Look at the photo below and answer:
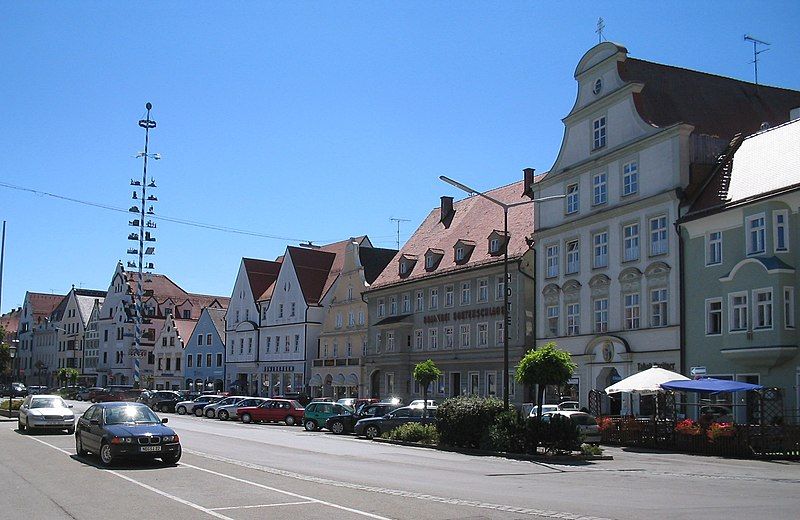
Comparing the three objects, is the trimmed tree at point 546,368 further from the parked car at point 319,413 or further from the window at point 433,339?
the window at point 433,339

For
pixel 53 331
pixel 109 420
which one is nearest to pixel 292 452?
pixel 109 420

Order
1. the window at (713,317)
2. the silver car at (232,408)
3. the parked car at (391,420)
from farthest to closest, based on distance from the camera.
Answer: the silver car at (232,408) → the window at (713,317) → the parked car at (391,420)

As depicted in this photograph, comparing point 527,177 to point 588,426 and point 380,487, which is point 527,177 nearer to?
point 588,426

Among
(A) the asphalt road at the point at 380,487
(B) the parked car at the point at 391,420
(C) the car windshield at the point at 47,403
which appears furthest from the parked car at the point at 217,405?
(A) the asphalt road at the point at 380,487

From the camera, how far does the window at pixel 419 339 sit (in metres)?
57.2

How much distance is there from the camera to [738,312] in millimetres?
34188

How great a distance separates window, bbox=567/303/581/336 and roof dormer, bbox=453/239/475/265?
34.0ft

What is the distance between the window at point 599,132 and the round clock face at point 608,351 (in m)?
10.1

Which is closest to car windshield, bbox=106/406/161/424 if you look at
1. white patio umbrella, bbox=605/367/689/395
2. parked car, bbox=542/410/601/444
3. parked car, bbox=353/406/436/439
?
parked car, bbox=353/406/436/439

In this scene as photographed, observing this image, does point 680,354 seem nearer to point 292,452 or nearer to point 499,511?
point 292,452

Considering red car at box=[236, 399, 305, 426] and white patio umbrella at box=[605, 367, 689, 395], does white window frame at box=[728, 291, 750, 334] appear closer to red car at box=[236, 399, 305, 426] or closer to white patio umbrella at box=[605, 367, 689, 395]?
white patio umbrella at box=[605, 367, 689, 395]

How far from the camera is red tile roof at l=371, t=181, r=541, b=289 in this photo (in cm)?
5128

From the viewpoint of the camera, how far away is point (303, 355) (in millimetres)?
73562

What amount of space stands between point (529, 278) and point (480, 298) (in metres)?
4.15
